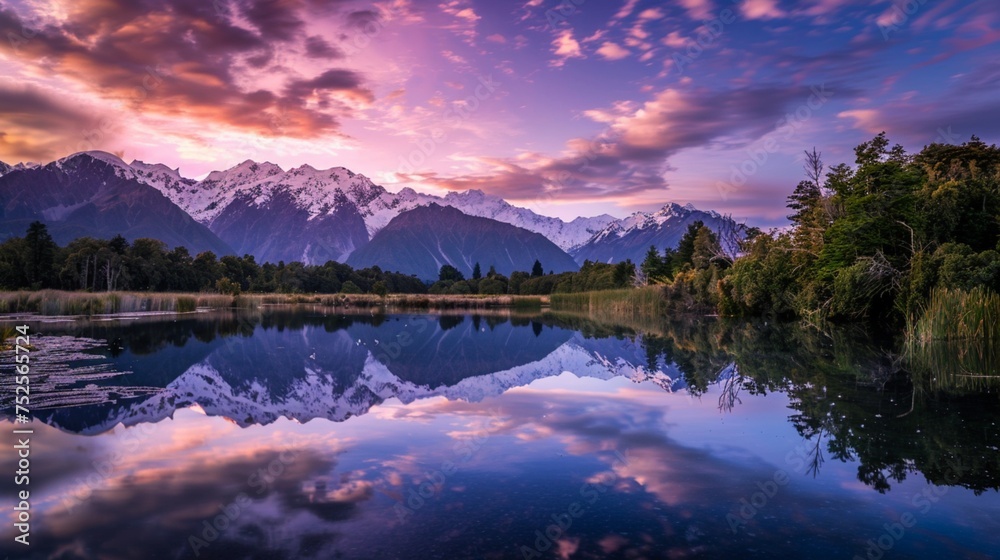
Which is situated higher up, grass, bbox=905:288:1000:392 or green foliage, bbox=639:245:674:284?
green foliage, bbox=639:245:674:284

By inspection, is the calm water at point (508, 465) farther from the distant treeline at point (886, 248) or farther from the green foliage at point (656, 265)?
the green foliage at point (656, 265)

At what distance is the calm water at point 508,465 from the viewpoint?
572 cm

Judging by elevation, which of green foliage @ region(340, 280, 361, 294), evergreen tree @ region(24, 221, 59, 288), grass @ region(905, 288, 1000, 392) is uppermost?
evergreen tree @ region(24, 221, 59, 288)

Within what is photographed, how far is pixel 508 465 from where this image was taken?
27.5ft

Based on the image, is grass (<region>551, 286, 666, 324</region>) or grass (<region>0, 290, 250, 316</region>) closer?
grass (<region>0, 290, 250, 316</region>)

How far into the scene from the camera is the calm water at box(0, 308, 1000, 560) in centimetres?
572

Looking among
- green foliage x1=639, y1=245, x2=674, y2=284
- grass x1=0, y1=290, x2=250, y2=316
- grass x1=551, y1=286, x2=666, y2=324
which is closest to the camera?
grass x1=0, y1=290, x2=250, y2=316

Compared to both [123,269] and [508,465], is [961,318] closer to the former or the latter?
[508,465]

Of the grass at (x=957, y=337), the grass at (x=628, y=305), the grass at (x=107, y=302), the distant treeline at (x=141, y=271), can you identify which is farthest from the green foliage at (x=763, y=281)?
the grass at (x=107, y=302)

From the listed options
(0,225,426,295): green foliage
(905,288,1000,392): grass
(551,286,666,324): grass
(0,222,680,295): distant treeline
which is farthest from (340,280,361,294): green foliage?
(905,288,1000,392): grass

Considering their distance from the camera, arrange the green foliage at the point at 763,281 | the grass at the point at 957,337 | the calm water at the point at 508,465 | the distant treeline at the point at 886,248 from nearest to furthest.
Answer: the calm water at the point at 508,465
the grass at the point at 957,337
the distant treeline at the point at 886,248
the green foliage at the point at 763,281

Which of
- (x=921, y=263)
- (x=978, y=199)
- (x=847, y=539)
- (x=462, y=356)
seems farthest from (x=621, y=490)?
(x=978, y=199)

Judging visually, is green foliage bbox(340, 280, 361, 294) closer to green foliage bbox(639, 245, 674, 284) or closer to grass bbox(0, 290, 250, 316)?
green foliage bbox(639, 245, 674, 284)

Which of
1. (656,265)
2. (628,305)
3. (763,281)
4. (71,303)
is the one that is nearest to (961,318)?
(763,281)
